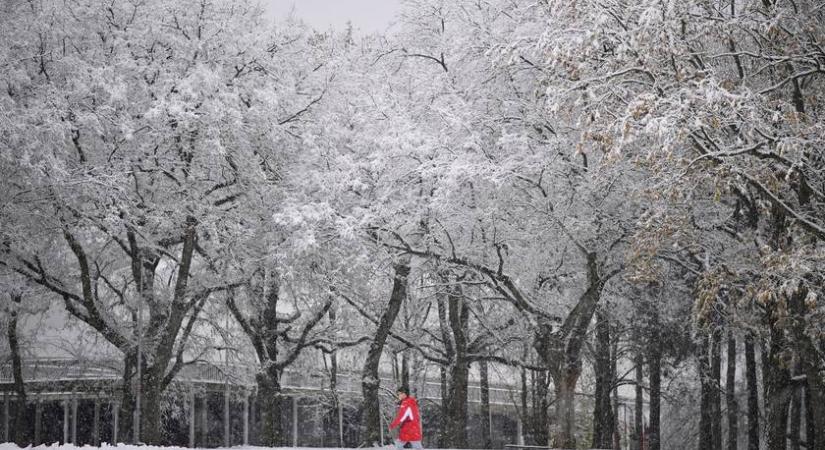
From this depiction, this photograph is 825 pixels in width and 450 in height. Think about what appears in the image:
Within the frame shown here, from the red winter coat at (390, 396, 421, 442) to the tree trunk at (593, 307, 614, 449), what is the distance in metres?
9.44

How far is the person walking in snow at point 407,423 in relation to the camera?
18.9 m

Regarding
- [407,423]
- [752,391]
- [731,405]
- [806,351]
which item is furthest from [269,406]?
[806,351]

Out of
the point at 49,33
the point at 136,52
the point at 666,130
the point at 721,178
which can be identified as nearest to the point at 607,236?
the point at 721,178

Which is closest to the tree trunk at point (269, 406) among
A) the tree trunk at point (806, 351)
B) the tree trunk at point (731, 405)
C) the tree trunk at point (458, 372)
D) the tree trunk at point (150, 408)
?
the tree trunk at point (150, 408)

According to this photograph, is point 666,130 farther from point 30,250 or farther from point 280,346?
point 280,346

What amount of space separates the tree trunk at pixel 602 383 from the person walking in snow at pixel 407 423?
945 cm

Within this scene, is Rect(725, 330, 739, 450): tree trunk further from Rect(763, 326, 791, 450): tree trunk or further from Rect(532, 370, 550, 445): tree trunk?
Rect(763, 326, 791, 450): tree trunk

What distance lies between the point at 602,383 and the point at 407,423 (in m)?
12.3

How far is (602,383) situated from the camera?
29812mm

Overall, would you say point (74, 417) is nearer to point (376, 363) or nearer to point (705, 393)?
point (376, 363)

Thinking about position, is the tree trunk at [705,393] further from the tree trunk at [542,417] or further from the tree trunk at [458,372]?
the tree trunk at [458,372]

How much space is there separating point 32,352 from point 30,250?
13.2 meters

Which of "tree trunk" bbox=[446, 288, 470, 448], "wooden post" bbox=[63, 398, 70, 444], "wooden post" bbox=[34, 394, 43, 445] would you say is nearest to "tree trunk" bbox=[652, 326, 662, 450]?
"tree trunk" bbox=[446, 288, 470, 448]

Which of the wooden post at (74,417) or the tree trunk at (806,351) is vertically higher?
the tree trunk at (806,351)
